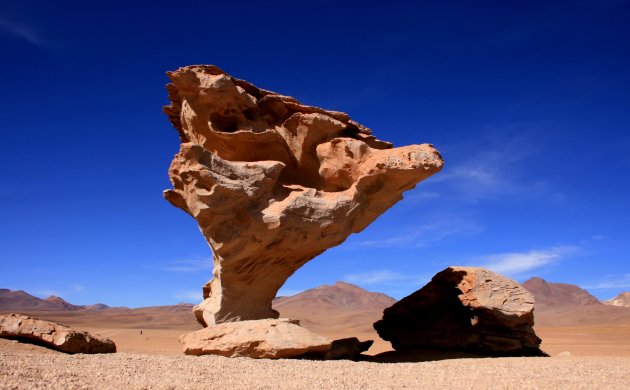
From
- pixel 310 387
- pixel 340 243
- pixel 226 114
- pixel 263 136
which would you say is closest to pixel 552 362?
pixel 340 243

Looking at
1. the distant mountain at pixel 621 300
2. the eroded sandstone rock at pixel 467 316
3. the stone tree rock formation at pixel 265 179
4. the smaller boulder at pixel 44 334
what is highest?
the distant mountain at pixel 621 300

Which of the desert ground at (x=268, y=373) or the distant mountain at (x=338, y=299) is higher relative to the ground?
the distant mountain at (x=338, y=299)

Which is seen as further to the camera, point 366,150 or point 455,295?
point 455,295

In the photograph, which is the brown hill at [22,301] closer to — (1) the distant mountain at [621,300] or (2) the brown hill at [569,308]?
(2) the brown hill at [569,308]

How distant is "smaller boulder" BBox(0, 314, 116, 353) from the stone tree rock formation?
12.9 ft

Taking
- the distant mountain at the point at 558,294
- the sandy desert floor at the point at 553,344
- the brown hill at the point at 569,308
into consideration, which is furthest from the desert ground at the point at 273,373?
the distant mountain at the point at 558,294

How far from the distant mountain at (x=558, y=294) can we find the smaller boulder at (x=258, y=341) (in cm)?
12656

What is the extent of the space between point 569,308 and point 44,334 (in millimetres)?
130023

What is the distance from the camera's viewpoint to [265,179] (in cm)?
1455

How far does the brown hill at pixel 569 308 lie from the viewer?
9838 centimetres

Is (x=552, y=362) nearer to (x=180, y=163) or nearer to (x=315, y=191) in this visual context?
(x=315, y=191)

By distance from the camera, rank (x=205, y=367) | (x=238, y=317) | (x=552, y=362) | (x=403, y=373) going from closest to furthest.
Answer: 1. (x=205, y=367)
2. (x=403, y=373)
3. (x=552, y=362)
4. (x=238, y=317)

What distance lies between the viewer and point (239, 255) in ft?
47.1

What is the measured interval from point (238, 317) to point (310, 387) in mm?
7054
